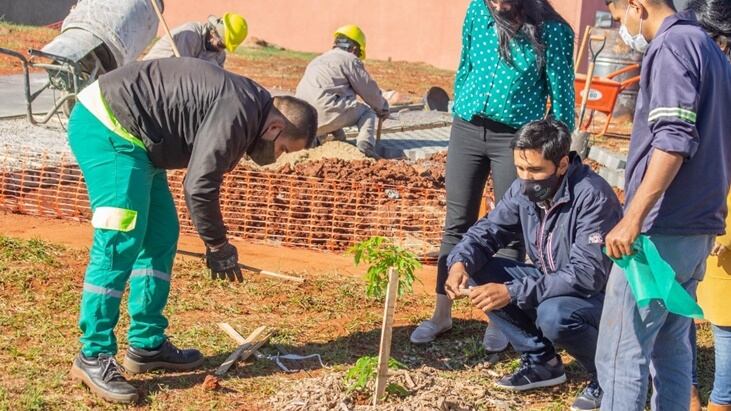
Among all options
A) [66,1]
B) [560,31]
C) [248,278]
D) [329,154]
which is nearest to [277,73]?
[329,154]

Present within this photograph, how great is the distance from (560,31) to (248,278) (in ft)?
8.46

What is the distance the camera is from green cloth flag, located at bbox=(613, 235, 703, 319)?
3455 millimetres

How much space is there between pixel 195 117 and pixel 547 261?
1.81 m

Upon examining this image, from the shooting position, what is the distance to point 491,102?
505 cm

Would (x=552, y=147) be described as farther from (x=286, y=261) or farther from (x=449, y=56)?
(x=449, y=56)

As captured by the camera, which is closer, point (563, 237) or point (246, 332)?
point (563, 237)

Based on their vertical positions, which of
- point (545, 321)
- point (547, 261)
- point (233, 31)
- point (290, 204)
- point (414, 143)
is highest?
point (233, 31)

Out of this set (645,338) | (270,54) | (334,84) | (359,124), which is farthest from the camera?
(270,54)

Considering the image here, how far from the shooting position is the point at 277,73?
63.6 ft

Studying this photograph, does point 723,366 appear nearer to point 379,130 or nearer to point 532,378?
point 532,378

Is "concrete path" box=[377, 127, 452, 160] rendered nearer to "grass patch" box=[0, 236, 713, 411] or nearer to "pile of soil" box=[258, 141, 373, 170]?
"pile of soil" box=[258, 141, 373, 170]

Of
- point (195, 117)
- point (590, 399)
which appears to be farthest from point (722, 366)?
point (195, 117)

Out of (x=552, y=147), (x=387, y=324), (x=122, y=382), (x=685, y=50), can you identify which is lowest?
(x=122, y=382)

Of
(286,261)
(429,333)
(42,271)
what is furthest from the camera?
(286,261)
